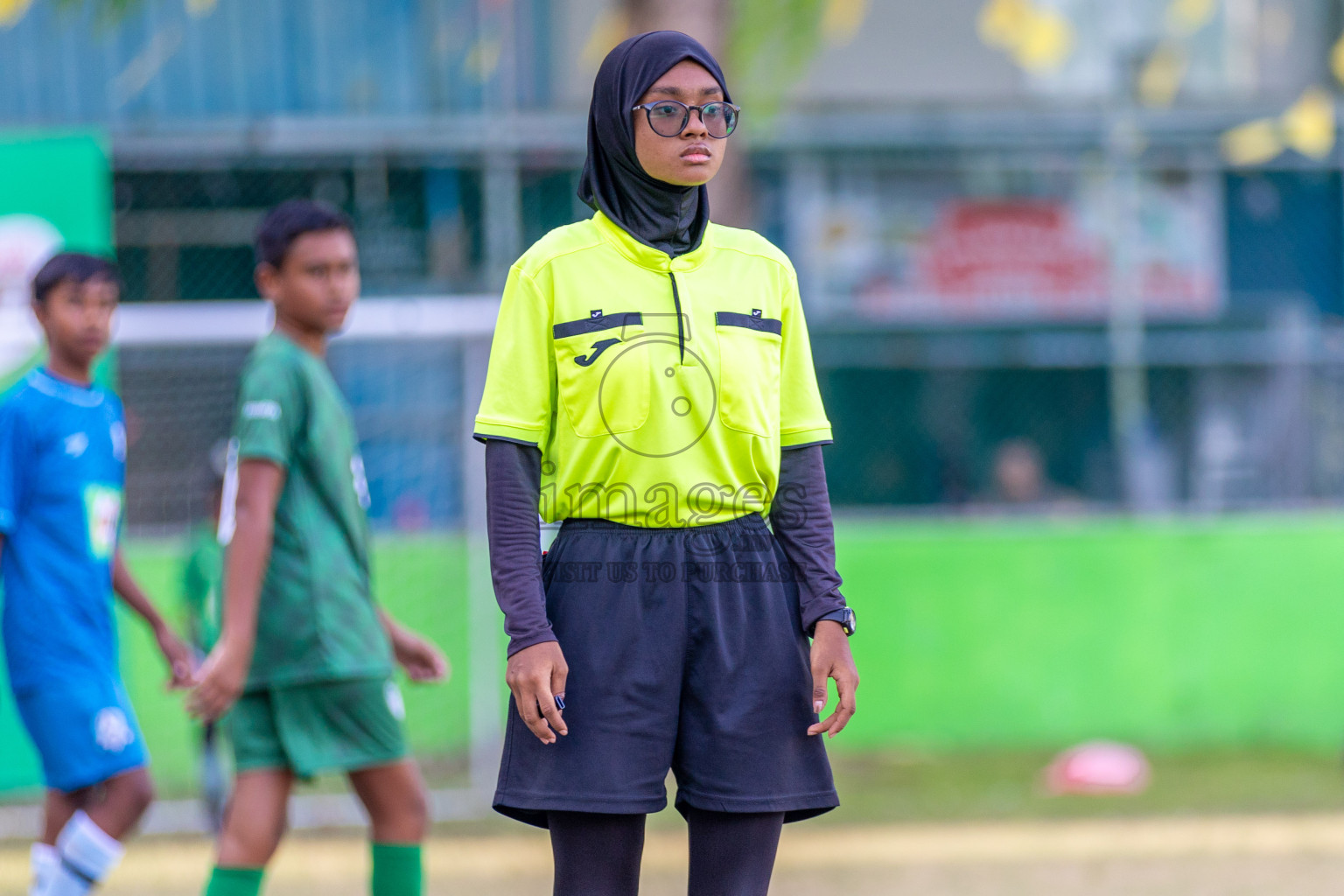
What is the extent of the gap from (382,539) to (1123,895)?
4002 mm

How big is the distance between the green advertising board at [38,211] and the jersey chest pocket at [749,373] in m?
5.29

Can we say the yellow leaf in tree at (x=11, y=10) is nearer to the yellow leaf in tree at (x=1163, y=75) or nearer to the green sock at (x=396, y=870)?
the green sock at (x=396, y=870)

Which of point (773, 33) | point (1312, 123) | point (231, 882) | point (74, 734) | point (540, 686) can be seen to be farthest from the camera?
point (1312, 123)

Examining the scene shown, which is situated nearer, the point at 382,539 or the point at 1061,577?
the point at 382,539

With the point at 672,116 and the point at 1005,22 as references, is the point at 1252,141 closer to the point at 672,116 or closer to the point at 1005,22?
the point at 1005,22

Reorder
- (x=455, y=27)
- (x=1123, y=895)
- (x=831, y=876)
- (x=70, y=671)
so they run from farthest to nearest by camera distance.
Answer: (x=455, y=27), (x=831, y=876), (x=1123, y=895), (x=70, y=671)

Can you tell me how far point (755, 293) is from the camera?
8.62ft

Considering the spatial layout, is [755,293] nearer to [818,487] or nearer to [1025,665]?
[818,487]

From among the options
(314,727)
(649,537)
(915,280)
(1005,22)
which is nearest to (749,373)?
(649,537)

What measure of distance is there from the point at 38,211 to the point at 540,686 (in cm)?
561

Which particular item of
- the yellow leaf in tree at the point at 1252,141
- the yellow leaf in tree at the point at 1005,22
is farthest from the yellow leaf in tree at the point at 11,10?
the yellow leaf in tree at the point at 1252,141

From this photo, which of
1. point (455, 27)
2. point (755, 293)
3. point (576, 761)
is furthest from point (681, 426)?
point (455, 27)

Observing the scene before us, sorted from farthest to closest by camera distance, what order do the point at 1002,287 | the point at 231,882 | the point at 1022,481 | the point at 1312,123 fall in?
1. the point at 1002,287
2. the point at 1312,123
3. the point at 1022,481
4. the point at 231,882

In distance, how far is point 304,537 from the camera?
3828mm
